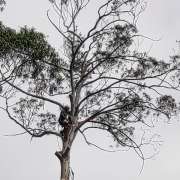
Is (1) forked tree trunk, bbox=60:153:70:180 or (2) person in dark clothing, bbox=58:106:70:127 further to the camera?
(2) person in dark clothing, bbox=58:106:70:127

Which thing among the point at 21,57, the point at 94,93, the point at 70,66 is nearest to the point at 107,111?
the point at 94,93

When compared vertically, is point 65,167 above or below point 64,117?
below

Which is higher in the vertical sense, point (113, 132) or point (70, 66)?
point (70, 66)

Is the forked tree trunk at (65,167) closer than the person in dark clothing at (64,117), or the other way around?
the forked tree trunk at (65,167)

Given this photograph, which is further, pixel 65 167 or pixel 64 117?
pixel 64 117

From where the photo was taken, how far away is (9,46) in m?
17.1

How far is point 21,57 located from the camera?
56.3ft

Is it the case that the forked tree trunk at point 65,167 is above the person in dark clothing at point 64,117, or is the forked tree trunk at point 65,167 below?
below

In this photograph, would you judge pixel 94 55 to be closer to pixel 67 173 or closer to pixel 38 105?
pixel 38 105

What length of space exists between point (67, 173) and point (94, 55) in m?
3.93

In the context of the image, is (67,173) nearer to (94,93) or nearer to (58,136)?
(58,136)

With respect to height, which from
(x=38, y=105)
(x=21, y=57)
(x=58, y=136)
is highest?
(x=21, y=57)

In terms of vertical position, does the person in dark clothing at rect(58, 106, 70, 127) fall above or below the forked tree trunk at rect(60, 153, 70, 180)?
above

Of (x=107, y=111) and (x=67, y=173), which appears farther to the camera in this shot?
(x=107, y=111)
